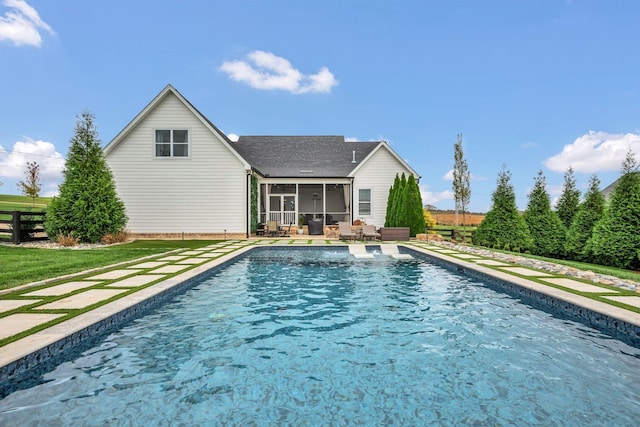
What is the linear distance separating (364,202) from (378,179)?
5.33 feet

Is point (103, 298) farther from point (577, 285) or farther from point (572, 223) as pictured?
point (572, 223)

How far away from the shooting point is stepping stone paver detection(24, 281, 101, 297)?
223 inches

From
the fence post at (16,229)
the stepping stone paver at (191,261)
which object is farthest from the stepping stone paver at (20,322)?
the fence post at (16,229)

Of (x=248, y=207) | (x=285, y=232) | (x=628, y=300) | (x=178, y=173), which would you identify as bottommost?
(x=628, y=300)

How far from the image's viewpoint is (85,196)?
1462 cm

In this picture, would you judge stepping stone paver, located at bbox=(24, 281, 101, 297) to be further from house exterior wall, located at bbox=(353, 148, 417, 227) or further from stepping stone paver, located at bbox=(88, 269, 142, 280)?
house exterior wall, located at bbox=(353, 148, 417, 227)

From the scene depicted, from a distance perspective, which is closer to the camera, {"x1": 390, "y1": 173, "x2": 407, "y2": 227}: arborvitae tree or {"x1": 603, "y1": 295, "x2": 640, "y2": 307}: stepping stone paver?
{"x1": 603, "y1": 295, "x2": 640, "y2": 307}: stepping stone paver

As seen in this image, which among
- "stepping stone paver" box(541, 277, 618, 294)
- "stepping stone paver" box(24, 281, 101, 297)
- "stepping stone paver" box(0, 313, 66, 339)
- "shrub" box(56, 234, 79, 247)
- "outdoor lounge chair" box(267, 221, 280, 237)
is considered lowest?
"stepping stone paver" box(541, 277, 618, 294)

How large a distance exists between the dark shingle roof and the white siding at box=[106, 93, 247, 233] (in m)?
4.13

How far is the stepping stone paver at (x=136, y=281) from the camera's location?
6.33 meters

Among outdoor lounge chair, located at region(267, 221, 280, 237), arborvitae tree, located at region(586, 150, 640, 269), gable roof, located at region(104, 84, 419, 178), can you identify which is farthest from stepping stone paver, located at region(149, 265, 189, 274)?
gable roof, located at region(104, 84, 419, 178)

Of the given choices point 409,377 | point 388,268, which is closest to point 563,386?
point 409,377

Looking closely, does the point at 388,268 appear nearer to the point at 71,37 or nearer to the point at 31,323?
the point at 31,323

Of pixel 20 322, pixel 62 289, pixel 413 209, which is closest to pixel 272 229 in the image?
pixel 413 209
